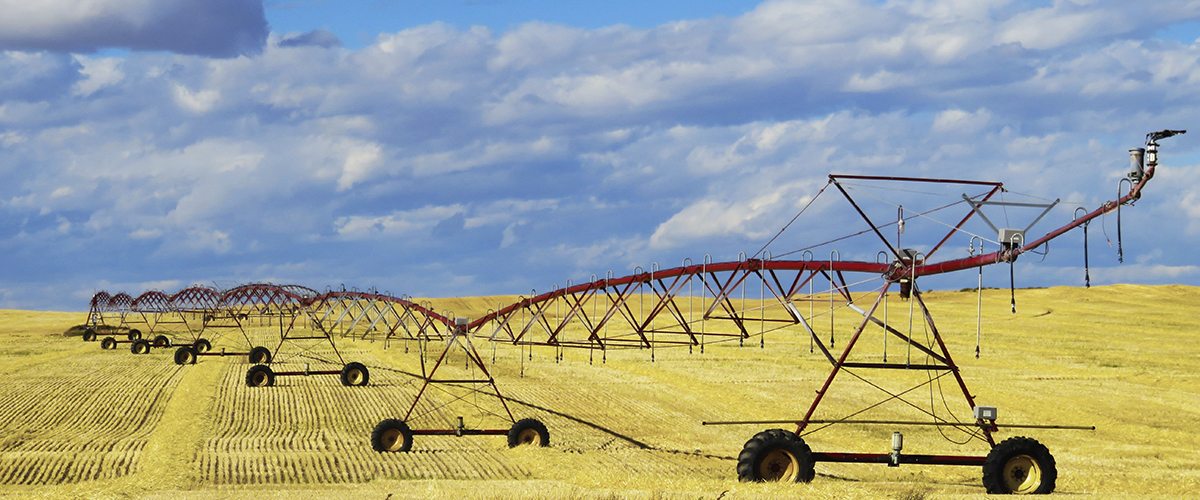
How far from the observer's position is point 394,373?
5522cm

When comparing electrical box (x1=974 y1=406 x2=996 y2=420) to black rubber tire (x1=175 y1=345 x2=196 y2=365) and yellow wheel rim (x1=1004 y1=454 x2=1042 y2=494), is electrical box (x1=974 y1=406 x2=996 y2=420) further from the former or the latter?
black rubber tire (x1=175 y1=345 x2=196 y2=365)

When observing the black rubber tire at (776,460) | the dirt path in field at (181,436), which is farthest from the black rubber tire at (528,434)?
the black rubber tire at (776,460)

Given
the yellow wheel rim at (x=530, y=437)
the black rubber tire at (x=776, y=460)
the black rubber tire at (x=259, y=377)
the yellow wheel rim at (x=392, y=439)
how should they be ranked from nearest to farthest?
the black rubber tire at (x=776, y=460) < the yellow wheel rim at (x=392, y=439) < the yellow wheel rim at (x=530, y=437) < the black rubber tire at (x=259, y=377)

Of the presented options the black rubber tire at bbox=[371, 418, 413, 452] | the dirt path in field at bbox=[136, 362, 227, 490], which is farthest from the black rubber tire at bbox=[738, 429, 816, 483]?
the dirt path in field at bbox=[136, 362, 227, 490]

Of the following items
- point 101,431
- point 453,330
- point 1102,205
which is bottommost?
point 101,431

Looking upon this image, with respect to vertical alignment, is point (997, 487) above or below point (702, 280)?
below

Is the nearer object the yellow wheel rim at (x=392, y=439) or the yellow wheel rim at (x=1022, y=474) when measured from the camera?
the yellow wheel rim at (x=1022, y=474)

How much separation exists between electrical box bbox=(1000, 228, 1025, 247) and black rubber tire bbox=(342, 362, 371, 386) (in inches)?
1423

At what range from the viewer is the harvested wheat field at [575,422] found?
80.0ft

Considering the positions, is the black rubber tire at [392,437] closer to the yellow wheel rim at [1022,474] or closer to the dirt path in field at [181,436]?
the dirt path in field at [181,436]

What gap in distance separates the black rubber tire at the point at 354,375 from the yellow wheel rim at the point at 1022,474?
113ft

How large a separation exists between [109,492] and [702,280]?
1642 cm

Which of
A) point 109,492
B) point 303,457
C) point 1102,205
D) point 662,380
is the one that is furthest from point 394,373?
point 1102,205

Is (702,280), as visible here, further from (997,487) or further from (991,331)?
(991,331)
